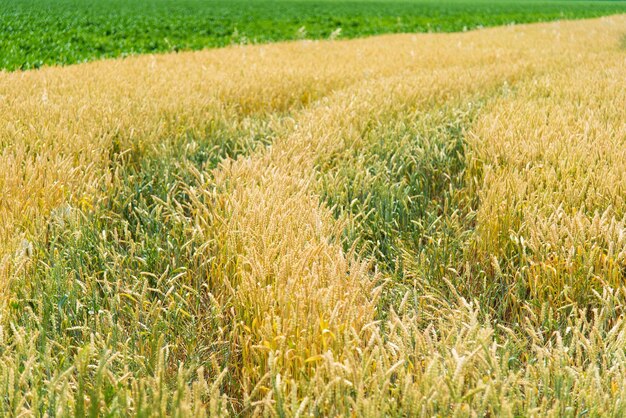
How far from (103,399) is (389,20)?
76.8ft

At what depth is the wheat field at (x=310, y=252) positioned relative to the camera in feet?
3.94

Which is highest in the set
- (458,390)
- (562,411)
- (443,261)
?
(458,390)

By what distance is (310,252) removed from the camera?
1679mm

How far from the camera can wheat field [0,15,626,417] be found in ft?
3.94

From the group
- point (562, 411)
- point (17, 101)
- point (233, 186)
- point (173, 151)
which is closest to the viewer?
point (562, 411)

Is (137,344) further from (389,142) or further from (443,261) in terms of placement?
(389,142)

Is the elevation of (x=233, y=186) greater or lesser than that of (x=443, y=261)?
greater

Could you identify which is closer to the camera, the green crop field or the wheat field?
the wheat field

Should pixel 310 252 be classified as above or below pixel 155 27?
below

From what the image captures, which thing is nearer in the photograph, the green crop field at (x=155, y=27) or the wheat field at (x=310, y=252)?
the wheat field at (x=310, y=252)

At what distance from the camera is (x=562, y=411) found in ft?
3.86

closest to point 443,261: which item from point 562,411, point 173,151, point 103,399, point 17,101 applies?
point 562,411

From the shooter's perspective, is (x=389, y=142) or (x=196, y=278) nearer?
(x=196, y=278)

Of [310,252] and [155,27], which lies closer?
[310,252]
